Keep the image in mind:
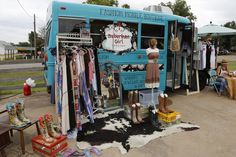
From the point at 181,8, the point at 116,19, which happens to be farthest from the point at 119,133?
the point at 181,8

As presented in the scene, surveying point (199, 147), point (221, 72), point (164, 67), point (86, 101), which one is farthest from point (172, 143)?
point (221, 72)

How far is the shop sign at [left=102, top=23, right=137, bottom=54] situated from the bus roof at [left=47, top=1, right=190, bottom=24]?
0.23m

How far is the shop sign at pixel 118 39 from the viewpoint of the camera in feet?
17.0

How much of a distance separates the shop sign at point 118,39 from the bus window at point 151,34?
12.5 inches

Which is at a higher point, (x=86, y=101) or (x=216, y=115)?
(x=86, y=101)

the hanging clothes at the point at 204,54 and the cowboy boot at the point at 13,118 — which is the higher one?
the hanging clothes at the point at 204,54

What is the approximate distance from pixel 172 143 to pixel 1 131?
259 centimetres

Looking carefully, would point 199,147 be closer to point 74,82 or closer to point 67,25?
point 74,82

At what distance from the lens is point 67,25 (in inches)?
185

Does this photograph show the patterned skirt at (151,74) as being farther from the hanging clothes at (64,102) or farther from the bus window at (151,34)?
the hanging clothes at (64,102)

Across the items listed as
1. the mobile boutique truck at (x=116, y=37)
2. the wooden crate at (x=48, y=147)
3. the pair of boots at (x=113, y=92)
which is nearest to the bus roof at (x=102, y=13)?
the mobile boutique truck at (x=116, y=37)

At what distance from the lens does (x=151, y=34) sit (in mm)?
5805

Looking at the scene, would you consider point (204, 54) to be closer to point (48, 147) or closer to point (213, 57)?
point (213, 57)

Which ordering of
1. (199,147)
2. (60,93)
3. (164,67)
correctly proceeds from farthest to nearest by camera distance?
(164,67), (60,93), (199,147)
